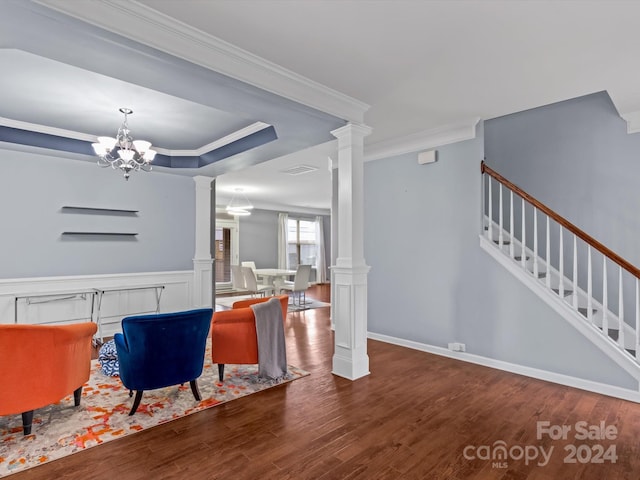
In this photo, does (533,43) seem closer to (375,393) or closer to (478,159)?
(478,159)

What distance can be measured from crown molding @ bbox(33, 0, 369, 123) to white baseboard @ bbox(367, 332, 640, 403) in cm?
298

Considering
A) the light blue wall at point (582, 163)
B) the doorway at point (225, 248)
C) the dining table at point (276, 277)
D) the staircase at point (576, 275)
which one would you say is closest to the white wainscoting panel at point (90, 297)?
the dining table at point (276, 277)

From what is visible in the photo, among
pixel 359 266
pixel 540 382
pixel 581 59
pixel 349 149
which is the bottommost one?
pixel 540 382

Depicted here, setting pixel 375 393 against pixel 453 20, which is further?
pixel 375 393

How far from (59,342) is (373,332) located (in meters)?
3.66

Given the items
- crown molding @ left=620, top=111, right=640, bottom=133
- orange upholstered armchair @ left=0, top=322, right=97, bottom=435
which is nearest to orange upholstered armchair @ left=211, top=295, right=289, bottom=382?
orange upholstered armchair @ left=0, top=322, right=97, bottom=435

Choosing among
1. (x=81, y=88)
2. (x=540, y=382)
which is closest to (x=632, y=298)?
(x=540, y=382)

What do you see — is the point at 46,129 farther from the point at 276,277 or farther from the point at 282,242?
the point at 282,242

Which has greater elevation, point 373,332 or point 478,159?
point 478,159

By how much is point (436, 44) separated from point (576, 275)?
252 centimetres

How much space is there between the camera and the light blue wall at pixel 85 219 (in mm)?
4402

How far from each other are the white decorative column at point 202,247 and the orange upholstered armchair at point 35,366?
338 centimetres

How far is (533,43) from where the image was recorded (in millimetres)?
2432

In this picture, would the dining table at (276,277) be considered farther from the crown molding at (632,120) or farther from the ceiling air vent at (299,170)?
the crown molding at (632,120)
